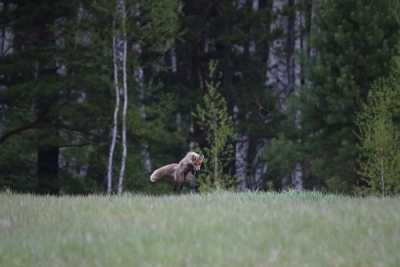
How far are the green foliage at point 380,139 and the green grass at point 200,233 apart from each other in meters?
13.3

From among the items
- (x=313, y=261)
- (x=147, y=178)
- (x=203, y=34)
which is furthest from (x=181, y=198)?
(x=203, y=34)

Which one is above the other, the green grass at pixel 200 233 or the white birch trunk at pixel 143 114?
the white birch trunk at pixel 143 114

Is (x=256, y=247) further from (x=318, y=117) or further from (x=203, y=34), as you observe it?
(x=203, y=34)

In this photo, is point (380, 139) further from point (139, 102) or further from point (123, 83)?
point (139, 102)

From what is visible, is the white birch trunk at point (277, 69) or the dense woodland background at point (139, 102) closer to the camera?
the dense woodland background at point (139, 102)

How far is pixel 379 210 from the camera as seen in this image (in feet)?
39.4

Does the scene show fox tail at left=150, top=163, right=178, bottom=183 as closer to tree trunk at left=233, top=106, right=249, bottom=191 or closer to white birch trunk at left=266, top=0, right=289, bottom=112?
tree trunk at left=233, top=106, right=249, bottom=191

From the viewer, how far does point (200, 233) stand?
10.2m

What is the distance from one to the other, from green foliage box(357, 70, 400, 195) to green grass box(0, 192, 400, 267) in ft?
43.5

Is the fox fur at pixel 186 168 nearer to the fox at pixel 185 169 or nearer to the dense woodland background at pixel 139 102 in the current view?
the fox at pixel 185 169

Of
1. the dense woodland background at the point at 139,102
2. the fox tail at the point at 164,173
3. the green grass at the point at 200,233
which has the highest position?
the dense woodland background at the point at 139,102

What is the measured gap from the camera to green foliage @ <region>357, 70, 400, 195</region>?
88.0 ft

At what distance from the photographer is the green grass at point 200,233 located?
8.86 meters

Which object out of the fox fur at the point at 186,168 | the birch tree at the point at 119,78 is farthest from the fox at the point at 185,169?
the birch tree at the point at 119,78
